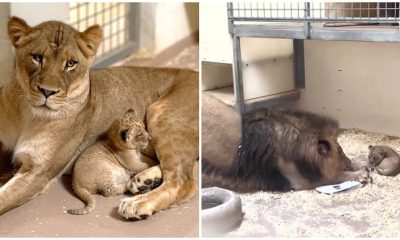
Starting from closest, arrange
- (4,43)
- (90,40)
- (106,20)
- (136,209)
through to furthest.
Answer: (136,209) < (90,40) < (4,43) < (106,20)

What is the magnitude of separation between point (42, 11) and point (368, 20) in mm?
894

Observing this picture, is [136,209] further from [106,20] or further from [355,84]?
[106,20]

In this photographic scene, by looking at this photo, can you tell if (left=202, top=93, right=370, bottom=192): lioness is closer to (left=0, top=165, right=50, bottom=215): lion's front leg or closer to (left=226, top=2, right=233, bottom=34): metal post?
(left=226, top=2, right=233, bottom=34): metal post

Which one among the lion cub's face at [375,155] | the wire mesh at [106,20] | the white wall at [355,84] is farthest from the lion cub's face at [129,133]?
the wire mesh at [106,20]

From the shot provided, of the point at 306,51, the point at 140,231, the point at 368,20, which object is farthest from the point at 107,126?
the point at 368,20

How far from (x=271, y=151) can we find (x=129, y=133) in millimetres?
291

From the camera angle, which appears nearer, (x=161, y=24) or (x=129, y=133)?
(x=129, y=133)

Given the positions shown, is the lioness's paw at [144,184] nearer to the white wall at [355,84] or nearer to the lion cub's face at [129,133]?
the lion cub's face at [129,133]

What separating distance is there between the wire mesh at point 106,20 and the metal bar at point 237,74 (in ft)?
3.10

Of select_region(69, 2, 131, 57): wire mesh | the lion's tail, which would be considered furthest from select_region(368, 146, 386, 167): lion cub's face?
select_region(69, 2, 131, 57): wire mesh

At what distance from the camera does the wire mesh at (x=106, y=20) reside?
2.14 meters

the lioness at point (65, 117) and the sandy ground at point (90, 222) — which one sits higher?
the lioness at point (65, 117)

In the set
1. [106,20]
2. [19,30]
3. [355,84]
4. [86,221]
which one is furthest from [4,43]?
[355,84]

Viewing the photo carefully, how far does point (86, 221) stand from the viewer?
1.23 m
